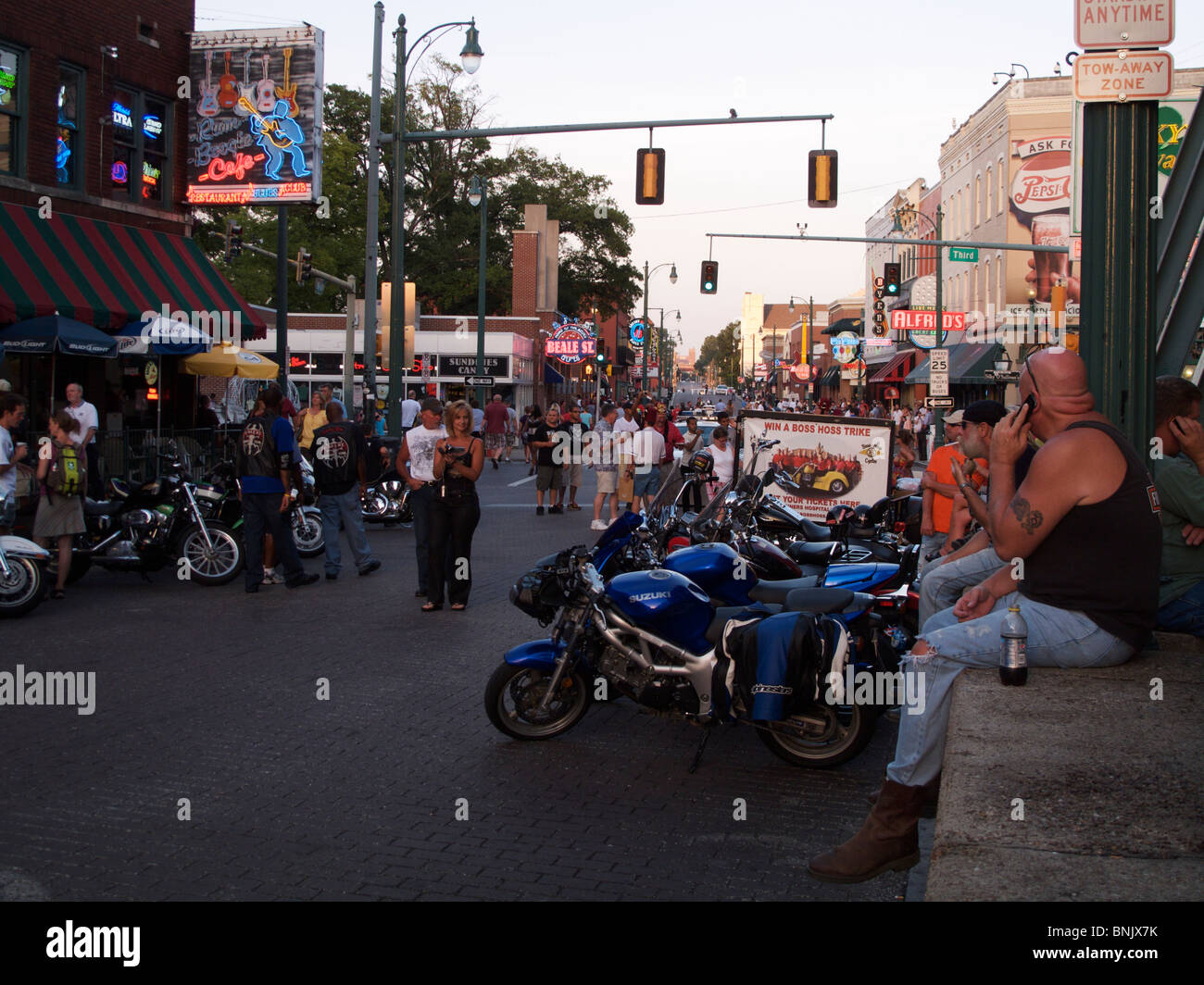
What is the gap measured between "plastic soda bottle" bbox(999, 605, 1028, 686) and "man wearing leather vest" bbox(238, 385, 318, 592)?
9.33 meters

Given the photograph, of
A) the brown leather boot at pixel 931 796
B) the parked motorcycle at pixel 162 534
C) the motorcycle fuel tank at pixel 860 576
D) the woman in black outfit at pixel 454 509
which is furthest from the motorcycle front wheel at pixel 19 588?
the brown leather boot at pixel 931 796

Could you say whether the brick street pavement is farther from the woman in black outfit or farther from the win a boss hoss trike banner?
the win a boss hoss trike banner

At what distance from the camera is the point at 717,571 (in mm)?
7113

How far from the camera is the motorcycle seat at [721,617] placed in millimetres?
6605

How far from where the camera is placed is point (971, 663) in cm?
460

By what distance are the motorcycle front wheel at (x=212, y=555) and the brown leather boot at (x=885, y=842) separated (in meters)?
9.50

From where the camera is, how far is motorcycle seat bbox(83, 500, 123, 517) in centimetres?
1276

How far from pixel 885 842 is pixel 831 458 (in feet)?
34.7

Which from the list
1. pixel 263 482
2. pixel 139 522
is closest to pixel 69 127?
pixel 139 522

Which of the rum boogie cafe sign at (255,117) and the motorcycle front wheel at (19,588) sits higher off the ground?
the rum boogie cafe sign at (255,117)

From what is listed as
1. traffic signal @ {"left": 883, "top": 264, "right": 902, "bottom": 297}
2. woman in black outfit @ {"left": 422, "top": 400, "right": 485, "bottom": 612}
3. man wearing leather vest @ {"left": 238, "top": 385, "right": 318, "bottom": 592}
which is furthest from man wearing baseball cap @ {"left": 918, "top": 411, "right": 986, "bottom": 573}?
traffic signal @ {"left": 883, "top": 264, "right": 902, "bottom": 297}

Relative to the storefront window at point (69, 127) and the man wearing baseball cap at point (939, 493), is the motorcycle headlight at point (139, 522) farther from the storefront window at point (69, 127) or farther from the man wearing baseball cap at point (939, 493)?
the storefront window at point (69, 127)

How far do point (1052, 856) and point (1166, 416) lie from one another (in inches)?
136
